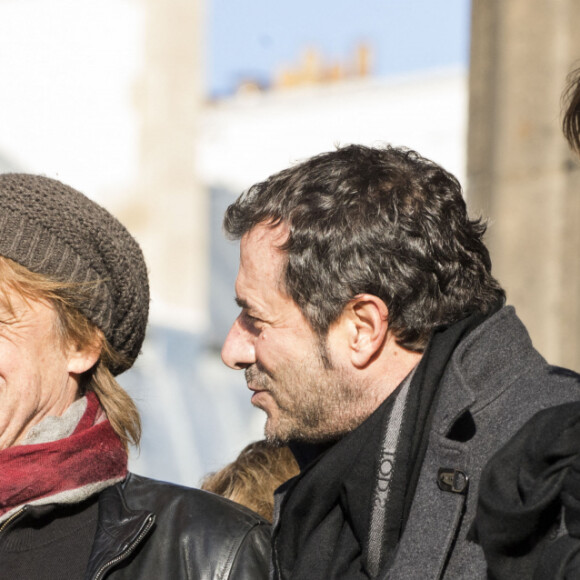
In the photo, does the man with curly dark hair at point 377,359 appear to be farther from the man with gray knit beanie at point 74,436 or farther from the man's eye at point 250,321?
the man with gray knit beanie at point 74,436

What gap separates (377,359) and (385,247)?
24 centimetres

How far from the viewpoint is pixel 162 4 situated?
1201cm

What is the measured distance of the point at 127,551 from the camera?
218 centimetres

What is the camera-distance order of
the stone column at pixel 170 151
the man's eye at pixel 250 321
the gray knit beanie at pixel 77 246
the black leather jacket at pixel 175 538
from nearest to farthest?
the black leather jacket at pixel 175 538, the gray knit beanie at pixel 77 246, the man's eye at pixel 250 321, the stone column at pixel 170 151

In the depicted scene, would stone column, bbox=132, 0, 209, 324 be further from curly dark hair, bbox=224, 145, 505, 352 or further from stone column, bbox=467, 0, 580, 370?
curly dark hair, bbox=224, 145, 505, 352

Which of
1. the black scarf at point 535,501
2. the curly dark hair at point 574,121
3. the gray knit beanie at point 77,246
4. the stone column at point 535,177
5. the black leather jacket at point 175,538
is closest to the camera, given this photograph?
the black scarf at point 535,501

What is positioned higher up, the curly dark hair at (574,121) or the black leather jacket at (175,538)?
the curly dark hair at (574,121)

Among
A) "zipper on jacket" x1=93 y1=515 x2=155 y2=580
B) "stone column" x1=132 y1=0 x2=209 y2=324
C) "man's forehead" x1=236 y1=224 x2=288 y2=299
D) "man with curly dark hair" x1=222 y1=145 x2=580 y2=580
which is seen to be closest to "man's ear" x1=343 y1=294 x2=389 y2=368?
"man with curly dark hair" x1=222 y1=145 x2=580 y2=580

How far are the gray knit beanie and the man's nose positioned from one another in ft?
0.73

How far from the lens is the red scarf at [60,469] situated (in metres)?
2.26

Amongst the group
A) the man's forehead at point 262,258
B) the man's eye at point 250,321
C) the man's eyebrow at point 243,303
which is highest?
the man's forehead at point 262,258

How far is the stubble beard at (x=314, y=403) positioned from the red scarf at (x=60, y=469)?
0.38 meters

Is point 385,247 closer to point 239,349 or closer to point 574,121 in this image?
point 239,349

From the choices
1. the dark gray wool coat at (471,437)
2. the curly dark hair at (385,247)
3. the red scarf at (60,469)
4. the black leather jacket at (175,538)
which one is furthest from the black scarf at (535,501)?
the red scarf at (60,469)
